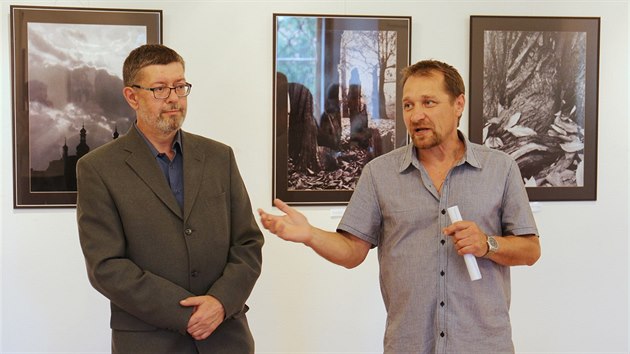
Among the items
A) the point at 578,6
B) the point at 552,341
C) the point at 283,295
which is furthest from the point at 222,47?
the point at 552,341

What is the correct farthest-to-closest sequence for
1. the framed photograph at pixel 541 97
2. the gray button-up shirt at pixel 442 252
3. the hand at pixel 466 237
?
the framed photograph at pixel 541 97 → the gray button-up shirt at pixel 442 252 → the hand at pixel 466 237

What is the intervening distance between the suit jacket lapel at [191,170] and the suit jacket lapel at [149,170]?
0.04 metres

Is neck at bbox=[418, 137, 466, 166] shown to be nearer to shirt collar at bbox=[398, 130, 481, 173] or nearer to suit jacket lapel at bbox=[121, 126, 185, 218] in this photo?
shirt collar at bbox=[398, 130, 481, 173]

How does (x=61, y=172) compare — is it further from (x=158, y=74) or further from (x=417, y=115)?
(x=417, y=115)

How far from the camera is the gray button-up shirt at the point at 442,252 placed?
6.39ft

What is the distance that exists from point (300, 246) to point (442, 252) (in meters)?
1.65

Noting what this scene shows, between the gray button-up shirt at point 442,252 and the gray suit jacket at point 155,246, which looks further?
the gray suit jacket at point 155,246

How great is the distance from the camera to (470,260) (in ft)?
6.05

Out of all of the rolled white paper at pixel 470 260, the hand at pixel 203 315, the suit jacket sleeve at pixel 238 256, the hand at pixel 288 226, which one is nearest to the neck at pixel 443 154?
the rolled white paper at pixel 470 260

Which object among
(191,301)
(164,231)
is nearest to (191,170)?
(164,231)

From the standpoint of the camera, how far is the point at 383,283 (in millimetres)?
2105

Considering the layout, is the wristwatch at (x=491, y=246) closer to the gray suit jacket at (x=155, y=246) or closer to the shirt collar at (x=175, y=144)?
the gray suit jacket at (x=155, y=246)

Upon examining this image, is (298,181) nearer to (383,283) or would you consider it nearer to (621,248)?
(383,283)

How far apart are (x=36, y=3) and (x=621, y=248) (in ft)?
11.1
